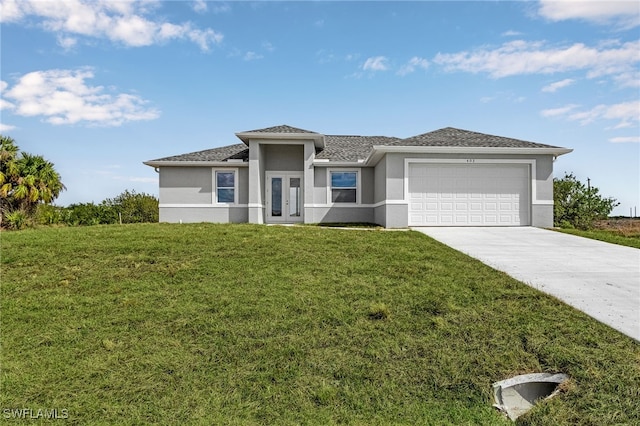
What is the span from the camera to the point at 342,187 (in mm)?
17781

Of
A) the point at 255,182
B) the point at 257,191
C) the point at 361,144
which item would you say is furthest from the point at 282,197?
the point at 361,144

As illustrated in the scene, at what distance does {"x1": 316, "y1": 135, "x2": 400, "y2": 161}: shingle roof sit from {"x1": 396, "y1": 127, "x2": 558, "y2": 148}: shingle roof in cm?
188

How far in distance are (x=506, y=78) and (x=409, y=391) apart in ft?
36.9

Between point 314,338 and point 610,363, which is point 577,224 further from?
point 314,338

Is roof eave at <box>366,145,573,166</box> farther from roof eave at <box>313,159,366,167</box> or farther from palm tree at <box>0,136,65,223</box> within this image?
palm tree at <box>0,136,65,223</box>

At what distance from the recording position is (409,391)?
3.83 metres

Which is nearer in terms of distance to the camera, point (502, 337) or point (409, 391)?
point (409, 391)

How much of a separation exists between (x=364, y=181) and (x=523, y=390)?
14.4 m

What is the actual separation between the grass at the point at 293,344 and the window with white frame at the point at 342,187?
10.3 m

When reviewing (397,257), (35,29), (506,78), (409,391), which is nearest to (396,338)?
(409,391)

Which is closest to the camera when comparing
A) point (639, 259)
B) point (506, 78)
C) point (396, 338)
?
point (396, 338)

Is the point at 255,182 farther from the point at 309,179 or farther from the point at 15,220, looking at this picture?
the point at 15,220

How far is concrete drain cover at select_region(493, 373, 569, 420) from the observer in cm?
369

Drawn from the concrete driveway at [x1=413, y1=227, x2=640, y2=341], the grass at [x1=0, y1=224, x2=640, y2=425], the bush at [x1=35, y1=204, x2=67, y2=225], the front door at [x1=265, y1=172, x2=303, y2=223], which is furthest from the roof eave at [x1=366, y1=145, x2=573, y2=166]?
the bush at [x1=35, y1=204, x2=67, y2=225]
